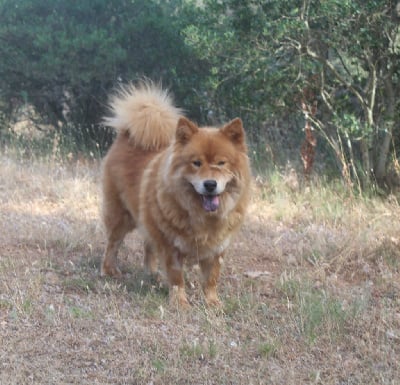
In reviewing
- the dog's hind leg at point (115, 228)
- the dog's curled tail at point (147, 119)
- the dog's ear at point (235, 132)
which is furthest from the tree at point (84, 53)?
the dog's ear at point (235, 132)

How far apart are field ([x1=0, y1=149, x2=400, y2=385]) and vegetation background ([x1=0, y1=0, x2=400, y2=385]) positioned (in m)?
0.01

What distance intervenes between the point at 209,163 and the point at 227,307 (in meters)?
0.96

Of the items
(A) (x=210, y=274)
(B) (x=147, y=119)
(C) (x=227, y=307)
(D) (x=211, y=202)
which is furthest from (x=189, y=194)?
(B) (x=147, y=119)

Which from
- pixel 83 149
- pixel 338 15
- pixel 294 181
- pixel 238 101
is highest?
pixel 338 15

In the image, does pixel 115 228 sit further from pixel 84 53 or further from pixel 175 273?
pixel 84 53

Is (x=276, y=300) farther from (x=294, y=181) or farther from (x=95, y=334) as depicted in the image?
(x=294, y=181)

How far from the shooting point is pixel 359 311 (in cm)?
389

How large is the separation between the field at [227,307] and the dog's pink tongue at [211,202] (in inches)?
25.3

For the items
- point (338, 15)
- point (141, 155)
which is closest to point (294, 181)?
point (338, 15)

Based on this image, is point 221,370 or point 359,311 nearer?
point 221,370

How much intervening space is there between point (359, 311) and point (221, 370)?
1.08 meters

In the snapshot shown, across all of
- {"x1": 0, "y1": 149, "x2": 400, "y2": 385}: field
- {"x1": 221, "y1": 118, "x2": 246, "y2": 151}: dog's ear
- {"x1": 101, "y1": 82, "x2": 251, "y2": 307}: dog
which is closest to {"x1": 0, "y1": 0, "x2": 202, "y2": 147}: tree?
{"x1": 0, "y1": 149, "x2": 400, "y2": 385}: field

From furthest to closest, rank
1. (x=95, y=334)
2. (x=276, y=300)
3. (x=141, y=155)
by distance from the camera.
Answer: (x=141, y=155) → (x=276, y=300) → (x=95, y=334)

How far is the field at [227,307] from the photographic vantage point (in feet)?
10.8
